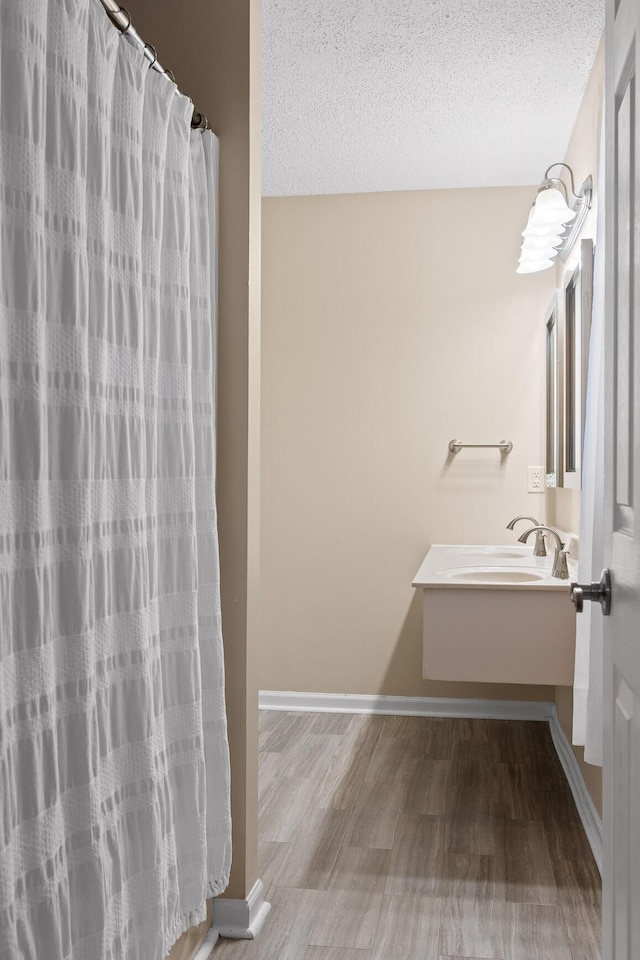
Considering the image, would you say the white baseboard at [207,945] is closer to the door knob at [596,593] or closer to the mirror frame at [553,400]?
the door knob at [596,593]

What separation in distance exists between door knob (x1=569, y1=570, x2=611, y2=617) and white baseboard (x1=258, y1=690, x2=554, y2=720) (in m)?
2.66

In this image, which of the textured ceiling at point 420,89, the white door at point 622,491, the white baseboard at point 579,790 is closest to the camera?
the white door at point 622,491

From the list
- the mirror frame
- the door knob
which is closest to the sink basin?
the mirror frame

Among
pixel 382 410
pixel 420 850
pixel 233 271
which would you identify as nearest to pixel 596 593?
pixel 233 271

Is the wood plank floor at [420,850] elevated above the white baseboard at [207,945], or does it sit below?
below

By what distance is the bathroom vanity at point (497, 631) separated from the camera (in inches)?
101

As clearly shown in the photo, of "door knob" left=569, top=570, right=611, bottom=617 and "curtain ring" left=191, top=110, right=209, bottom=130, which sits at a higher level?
"curtain ring" left=191, top=110, right=209, bottom=130

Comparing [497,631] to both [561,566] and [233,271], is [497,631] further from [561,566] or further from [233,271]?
[233,271]

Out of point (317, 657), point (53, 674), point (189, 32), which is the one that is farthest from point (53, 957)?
point (317, 657)

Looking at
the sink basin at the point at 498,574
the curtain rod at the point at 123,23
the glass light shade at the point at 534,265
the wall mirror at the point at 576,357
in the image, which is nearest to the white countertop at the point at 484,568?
the sink basin at the point at 498,574

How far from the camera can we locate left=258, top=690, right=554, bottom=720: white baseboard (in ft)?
12.6

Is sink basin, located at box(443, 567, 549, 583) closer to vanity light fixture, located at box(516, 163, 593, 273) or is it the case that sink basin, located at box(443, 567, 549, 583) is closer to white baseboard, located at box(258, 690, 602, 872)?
white baseboard, located at box(258, 690, 602, 872)

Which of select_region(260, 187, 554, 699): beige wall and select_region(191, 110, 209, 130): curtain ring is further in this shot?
select_region(260, 187, 554, 699): beige wall

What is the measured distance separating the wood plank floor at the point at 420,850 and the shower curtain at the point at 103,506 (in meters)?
0.52
